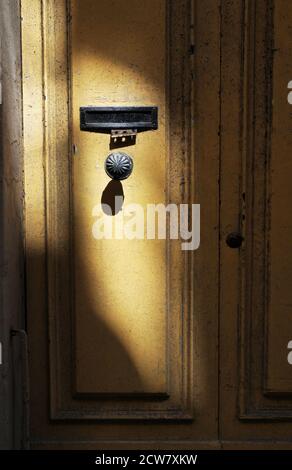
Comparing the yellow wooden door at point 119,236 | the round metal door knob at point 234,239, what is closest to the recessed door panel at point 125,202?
the yellow wooden door at point 119,236

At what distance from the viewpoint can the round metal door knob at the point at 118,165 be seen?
201 centimetres

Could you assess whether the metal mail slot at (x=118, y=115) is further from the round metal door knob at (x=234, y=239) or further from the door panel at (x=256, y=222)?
the round metal door knob at (x=234, y=239)

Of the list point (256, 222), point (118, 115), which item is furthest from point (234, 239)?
point (118, 115)

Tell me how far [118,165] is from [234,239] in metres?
0.47

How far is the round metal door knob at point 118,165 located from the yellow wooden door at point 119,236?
29 mm

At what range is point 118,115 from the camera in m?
2.03

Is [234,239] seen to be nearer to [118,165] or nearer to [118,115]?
[118,165]

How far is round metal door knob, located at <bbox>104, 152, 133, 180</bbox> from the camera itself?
79.1 inches

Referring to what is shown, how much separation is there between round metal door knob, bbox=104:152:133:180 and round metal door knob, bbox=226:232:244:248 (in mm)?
411

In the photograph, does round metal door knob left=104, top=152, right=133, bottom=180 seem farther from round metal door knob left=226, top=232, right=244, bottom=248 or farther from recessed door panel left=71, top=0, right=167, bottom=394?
round metal door knob left=226, top=232, right=244, bottom=248

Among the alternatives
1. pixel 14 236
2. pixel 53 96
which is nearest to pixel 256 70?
pixel 53 96

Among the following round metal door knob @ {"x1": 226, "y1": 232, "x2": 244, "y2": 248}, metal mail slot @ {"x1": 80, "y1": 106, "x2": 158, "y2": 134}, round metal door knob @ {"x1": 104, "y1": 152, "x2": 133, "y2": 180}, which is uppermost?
metal mail slot @ {"x1": 80, "y1": 106, "x2": 158, "y2": 134}

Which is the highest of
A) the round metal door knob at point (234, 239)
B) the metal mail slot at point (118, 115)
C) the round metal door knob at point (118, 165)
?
the metal mail slot at point (118, 115)

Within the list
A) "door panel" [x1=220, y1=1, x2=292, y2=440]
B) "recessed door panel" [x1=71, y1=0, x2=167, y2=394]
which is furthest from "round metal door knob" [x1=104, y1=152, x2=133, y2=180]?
"door panel" [x1=220, y1=1, x2=292, y2=440]
